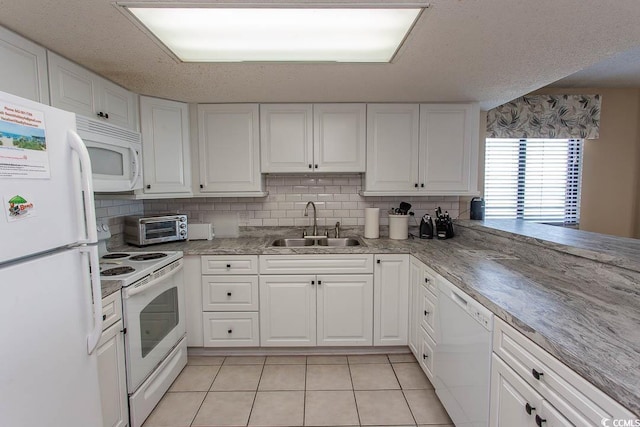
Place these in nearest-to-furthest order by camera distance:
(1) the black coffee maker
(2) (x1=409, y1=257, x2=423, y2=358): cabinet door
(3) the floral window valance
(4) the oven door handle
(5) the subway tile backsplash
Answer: (4) the oven door handle, (2) (x1=409, y1=257, x2=423, y2=358): cabinet door, (1) the black coffee maker, (5) the subway tile backsplash, (3) the floral window valance

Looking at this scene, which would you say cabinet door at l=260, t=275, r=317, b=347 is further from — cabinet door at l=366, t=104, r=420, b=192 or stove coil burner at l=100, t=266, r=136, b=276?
cabinet door at l=366, t=104, r=420, b=192

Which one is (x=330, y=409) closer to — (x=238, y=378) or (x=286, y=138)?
(x=238, y=378)

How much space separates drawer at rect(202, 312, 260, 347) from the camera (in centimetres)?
245

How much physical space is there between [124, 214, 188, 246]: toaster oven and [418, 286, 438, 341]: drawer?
2.08 meters

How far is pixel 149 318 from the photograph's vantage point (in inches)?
74.3

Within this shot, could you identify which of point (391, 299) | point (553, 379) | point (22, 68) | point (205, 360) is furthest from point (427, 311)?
point (22, 68)

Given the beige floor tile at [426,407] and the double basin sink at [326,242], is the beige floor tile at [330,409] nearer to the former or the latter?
the beige floor tile at [426,407]

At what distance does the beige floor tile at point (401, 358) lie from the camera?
243 cm

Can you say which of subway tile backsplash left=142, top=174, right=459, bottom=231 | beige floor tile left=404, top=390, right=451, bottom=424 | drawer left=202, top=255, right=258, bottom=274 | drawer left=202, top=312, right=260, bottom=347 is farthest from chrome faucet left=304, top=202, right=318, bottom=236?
beige floor tile left=404, top=390, right=451, bottom=424

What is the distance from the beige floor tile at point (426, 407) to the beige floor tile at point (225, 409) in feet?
3.45

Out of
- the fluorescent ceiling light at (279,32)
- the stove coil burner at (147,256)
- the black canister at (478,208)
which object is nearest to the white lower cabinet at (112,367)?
the stove coil burner at (147,256)

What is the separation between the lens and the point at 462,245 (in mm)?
2496

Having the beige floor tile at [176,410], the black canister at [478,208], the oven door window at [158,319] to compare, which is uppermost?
the black canister at [478,208]

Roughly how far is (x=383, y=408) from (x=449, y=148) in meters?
2.18
